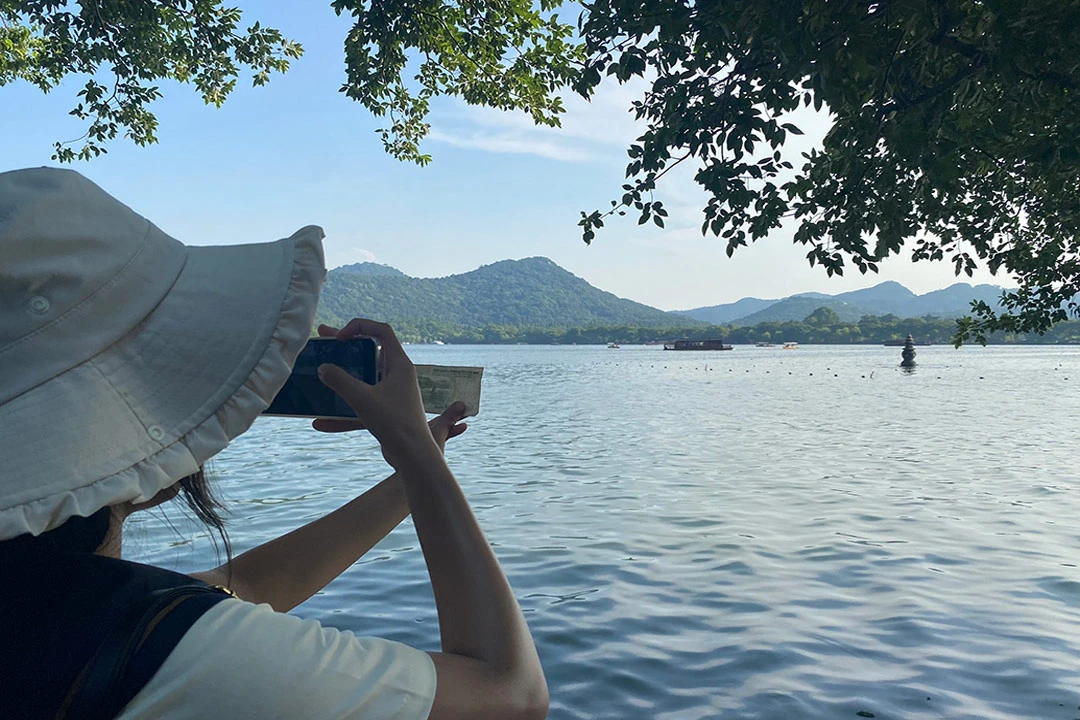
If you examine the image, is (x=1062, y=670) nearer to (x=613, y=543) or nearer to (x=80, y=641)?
(x=613, y=543)

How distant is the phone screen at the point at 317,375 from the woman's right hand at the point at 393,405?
0.15 ft

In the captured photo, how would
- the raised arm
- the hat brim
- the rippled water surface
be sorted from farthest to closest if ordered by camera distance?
the rippled water surface
the raised arm
the hat brim

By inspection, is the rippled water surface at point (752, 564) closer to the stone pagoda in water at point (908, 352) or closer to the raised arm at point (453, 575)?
the raised arm at point (453, 575)

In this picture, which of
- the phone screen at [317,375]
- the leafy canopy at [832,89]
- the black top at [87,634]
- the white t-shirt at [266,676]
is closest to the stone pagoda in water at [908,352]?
the leafy canopy at [832,89]

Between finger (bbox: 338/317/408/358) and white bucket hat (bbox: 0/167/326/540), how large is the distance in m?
0.18

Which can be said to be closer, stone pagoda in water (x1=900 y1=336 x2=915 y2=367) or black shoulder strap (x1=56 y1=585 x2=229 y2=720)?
black shoulder strap (x1=56 y1=585 x2=229 y2=720)

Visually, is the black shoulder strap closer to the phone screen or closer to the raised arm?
the raised arm

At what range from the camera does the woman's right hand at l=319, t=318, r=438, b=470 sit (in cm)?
148

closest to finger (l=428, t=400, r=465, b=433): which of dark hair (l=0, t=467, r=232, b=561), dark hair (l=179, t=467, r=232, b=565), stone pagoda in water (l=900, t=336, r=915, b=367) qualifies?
dark hair (l=179, t=467, r=232, b=565)

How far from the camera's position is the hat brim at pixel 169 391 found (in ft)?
3.72

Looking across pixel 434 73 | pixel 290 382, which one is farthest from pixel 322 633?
pixel 434 73

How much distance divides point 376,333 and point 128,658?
29.1 inches

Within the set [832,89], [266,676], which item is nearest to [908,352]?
[832,89]

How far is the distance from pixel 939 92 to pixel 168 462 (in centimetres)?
480
